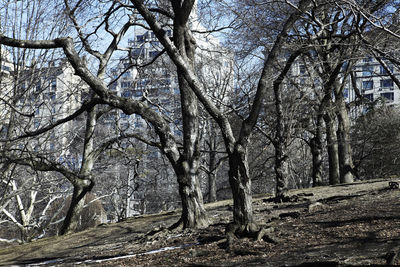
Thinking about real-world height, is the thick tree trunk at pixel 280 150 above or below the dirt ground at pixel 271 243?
above

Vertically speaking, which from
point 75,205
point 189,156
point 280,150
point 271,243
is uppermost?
point 280,150

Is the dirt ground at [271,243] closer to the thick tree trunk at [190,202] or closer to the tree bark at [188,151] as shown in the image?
the thick tree trunk at [190,202]

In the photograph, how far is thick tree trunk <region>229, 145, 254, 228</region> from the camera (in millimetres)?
6520

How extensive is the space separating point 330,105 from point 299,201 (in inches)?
241

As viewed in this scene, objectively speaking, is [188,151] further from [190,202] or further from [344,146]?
[344,146]

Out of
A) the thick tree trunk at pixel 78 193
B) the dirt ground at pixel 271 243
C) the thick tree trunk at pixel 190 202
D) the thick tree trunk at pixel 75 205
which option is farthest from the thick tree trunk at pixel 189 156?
the thick tree trunk at pixel 75 205

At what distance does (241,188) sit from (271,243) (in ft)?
2.99

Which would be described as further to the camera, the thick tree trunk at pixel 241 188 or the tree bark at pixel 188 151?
the tree bark at pixel 188 151

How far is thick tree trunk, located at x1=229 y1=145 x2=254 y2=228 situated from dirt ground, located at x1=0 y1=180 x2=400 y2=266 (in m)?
0.37

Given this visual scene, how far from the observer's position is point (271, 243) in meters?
6.05

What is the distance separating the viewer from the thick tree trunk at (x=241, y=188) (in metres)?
6.52

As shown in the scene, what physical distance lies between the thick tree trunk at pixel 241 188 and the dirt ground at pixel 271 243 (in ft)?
1.20

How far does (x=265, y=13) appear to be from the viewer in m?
12.1

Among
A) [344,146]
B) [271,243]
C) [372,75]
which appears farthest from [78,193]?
[344,146]
